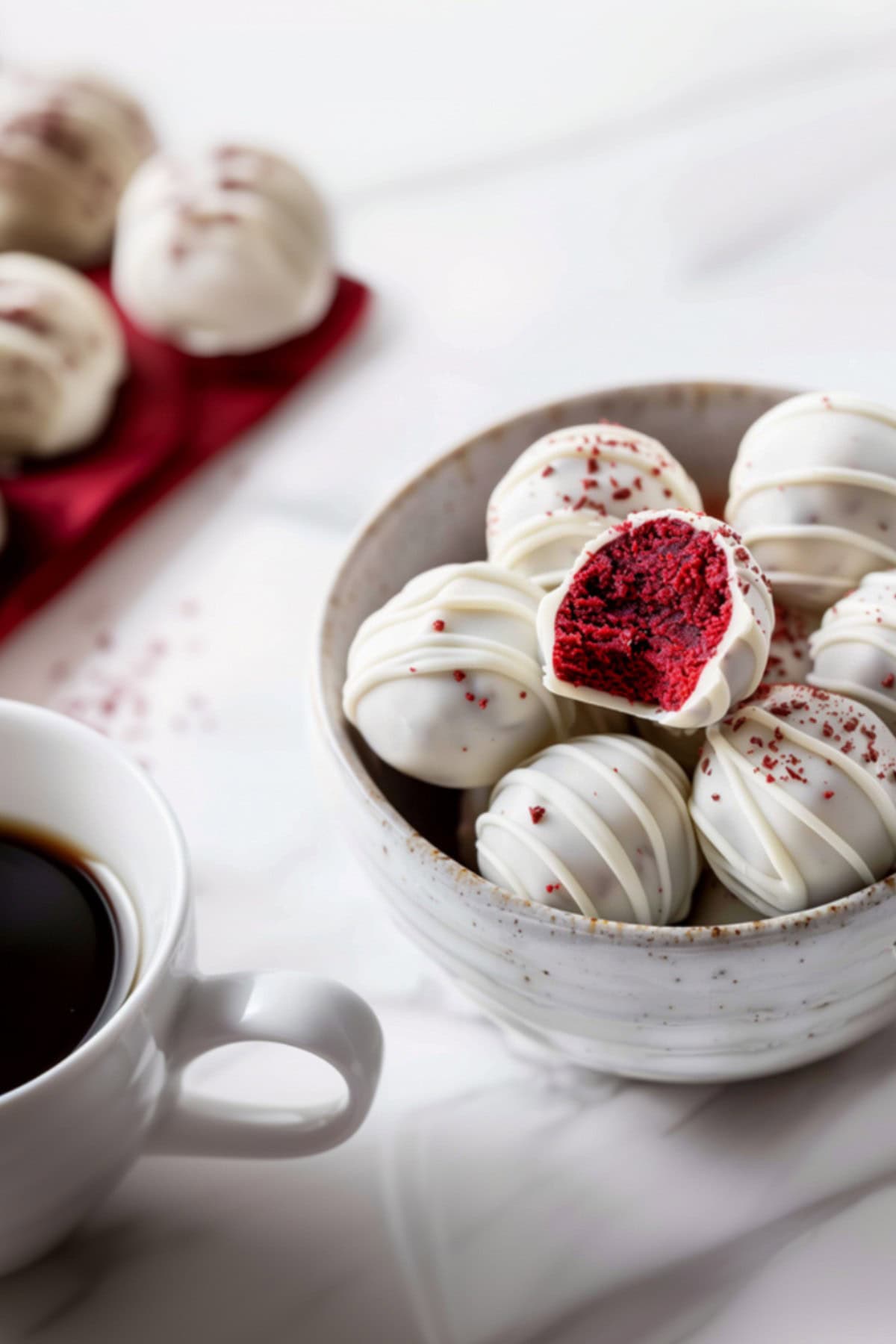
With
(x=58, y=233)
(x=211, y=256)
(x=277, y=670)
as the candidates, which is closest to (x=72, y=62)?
(x=58, y=233)

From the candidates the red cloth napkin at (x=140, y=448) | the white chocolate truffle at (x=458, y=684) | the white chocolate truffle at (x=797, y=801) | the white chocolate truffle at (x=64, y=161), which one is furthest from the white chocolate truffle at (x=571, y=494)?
the white chocolate truffle at (x=64, y=161)

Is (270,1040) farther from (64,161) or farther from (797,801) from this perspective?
(64,161)

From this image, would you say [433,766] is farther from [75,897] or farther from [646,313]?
[646,313]

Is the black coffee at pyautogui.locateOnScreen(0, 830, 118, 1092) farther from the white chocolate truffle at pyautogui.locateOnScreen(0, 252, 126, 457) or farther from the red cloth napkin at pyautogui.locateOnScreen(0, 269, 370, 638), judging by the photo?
the white chocolate truffle at pyautogui.locateOnScreen(0, 252, 126, 457)

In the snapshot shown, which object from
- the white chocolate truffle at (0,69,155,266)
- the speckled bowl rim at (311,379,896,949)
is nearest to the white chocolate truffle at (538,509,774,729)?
the speckled bowl rim at (311,379,896,949)

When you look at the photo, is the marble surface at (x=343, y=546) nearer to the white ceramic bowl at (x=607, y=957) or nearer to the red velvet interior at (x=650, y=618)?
the white ceramic bowl at (x=607, y=957)

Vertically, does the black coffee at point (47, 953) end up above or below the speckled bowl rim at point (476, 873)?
below

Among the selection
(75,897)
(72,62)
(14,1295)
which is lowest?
(14,1295)
